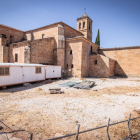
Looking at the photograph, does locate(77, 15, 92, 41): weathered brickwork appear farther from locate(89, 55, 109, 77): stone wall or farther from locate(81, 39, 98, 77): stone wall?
locate(89, 55, 109, 77): stone wall

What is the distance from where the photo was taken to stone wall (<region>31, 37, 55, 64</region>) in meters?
20.3

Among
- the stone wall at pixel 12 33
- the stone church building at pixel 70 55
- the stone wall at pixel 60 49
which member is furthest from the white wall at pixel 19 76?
the stone wall at pixel 12 33

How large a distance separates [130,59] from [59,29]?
1636cm

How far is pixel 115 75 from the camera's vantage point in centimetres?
2477

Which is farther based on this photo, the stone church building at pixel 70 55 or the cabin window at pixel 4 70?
the stone church building at pixel 70 55

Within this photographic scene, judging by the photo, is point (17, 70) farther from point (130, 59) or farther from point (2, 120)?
point (130, 59)

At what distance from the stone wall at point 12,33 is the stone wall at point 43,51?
463 inches

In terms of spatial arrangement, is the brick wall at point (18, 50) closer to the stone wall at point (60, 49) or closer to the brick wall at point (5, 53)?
the brick wall at point (5, 53)

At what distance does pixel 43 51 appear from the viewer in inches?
851

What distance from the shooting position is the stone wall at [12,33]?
1041 inches

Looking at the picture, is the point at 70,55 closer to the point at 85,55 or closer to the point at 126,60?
the point at 85,55

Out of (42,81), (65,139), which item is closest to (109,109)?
(65,139)

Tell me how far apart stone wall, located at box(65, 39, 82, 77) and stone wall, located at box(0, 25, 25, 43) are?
1604 centimetres

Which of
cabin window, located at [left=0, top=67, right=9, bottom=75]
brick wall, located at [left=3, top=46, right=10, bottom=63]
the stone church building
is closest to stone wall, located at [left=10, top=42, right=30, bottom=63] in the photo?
the stone church building
